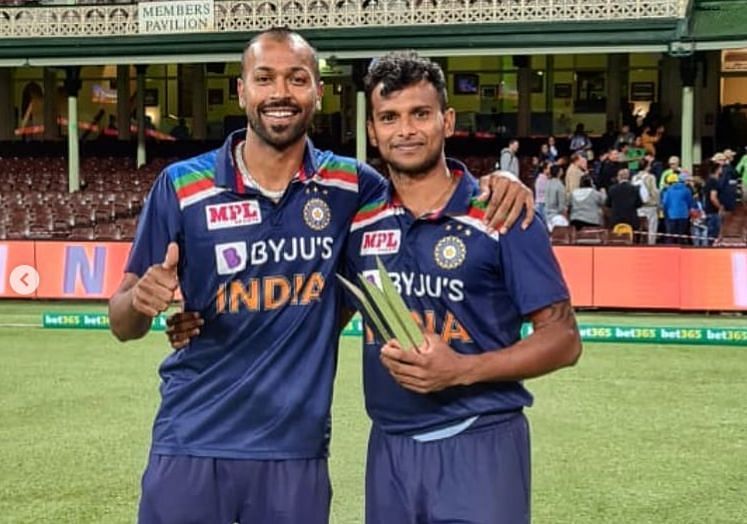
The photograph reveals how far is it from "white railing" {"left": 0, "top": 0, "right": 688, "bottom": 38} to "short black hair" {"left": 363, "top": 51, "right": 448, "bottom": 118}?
2224 cm

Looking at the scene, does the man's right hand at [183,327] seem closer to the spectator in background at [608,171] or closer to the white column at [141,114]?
the spectator in background at [608,171]

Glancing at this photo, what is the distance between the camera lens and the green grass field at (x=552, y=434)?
6801 millimetres

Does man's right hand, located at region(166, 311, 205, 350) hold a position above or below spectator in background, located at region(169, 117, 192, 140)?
below

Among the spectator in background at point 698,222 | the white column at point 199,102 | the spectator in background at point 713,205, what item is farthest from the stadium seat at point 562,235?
the white column at point 199,102

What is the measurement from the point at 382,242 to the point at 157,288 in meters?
0.68

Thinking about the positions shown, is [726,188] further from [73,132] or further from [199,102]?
[199,102]

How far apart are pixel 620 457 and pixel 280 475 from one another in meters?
4.84

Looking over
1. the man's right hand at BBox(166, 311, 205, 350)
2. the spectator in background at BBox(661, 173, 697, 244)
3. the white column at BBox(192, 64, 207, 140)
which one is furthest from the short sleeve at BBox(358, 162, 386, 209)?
the white column at BBox(192, 64, 207, 140)

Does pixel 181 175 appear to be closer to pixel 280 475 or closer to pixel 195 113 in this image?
pixel 280 475

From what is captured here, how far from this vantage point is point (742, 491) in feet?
23.2

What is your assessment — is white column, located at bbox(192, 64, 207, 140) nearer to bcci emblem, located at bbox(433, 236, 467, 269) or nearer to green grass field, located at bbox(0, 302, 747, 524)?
green grass field, located at bbox(0, 302, 747, 524)

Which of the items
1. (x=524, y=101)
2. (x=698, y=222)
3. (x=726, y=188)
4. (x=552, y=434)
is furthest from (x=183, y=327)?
(x=524, y=101)

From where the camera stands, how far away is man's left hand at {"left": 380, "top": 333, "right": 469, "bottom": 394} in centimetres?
311

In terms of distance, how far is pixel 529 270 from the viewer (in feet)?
11.0
